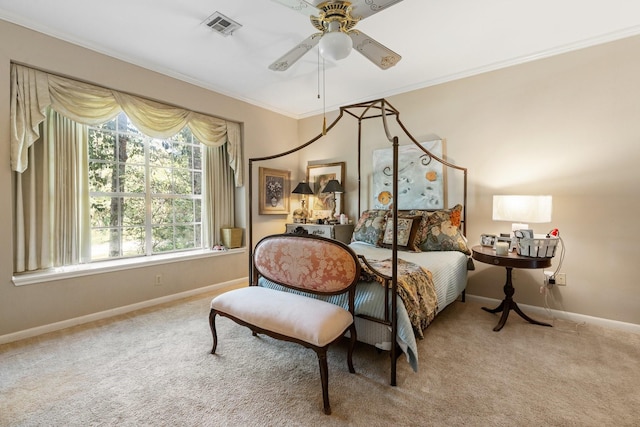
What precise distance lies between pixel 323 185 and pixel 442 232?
6.75ft

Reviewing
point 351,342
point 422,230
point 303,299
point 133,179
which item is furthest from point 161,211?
point 422,230

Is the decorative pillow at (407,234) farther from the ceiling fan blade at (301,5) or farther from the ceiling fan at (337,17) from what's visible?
the ceiling fan blade at (301,5)

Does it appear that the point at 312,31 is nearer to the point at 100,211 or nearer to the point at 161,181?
the point at 161,181

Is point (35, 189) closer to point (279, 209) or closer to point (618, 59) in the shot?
point (279, 209)

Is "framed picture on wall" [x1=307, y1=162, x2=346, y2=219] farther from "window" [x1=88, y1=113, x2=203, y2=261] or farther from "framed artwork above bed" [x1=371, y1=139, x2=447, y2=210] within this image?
"window" [x1=88, y1=113, x2=203, y2=261]

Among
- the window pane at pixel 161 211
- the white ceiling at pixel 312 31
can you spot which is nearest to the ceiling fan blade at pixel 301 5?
the white ceiling at pixel 312 31

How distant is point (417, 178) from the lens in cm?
369

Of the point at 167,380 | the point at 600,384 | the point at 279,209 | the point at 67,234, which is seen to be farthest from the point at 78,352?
the point at 600,384

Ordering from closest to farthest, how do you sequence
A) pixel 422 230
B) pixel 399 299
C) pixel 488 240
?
pixel 399 299
pixel 488 240
pixel 422 230

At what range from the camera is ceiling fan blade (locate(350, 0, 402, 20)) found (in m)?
1.63

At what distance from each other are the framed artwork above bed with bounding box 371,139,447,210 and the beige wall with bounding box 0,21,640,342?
0.24 meters

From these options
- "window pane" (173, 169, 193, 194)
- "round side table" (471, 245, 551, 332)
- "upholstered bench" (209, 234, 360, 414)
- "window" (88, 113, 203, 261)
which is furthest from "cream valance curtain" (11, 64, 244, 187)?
"round side table" (471, 245, 551, 332)

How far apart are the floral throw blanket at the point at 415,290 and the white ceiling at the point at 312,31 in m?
1.99

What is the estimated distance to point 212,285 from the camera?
384 centimetres
